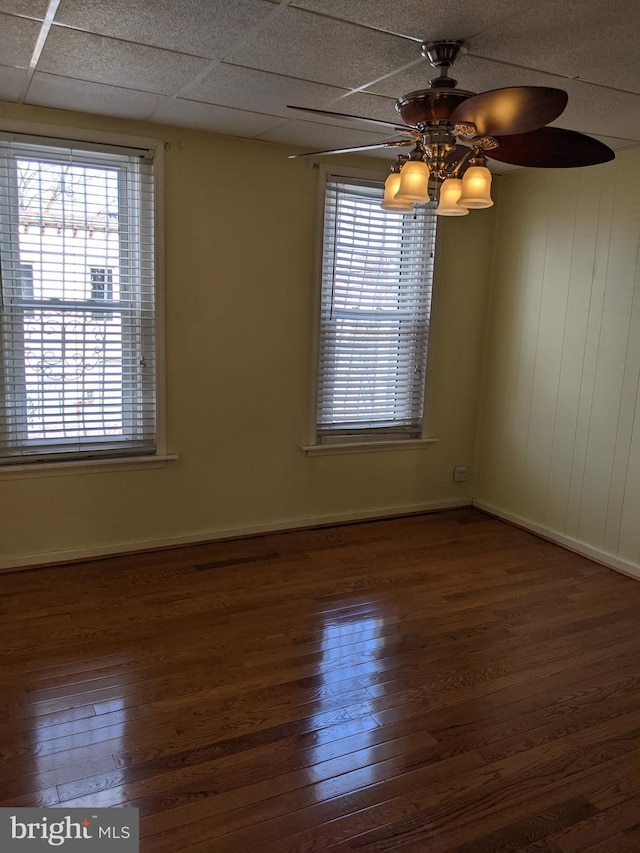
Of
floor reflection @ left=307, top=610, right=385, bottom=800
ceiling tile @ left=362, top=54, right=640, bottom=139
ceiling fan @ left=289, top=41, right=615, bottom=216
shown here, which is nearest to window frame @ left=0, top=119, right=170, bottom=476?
ceiling tile @ left=362, top=54, right=640, bottom=139

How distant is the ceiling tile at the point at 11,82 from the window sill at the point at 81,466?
187cm

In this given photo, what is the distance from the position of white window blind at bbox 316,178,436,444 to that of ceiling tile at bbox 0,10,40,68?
197cm

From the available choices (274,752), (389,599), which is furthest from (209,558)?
(274,752)

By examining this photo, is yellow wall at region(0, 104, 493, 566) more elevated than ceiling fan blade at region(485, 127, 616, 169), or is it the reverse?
ceiling fan blade at region(485, 127, 616, 169)

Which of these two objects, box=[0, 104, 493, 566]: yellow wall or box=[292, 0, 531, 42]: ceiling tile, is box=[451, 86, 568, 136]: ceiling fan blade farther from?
box=[0, 104, 493, 566]: yellow wall

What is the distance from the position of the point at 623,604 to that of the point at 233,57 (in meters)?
3.24

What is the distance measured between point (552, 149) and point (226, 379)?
242 cm

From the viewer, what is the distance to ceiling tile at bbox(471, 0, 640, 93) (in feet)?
6.70

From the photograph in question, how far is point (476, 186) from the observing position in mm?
2186

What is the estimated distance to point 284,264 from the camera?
4121 mm

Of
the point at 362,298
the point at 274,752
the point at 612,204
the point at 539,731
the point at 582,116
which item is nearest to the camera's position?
the point at 274,752

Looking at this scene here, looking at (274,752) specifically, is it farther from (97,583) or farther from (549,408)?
(549,408)

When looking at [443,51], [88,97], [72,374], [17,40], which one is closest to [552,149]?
[443,51]

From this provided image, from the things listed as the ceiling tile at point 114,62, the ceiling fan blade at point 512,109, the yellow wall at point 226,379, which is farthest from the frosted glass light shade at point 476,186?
the yellow wall at point 226,379
